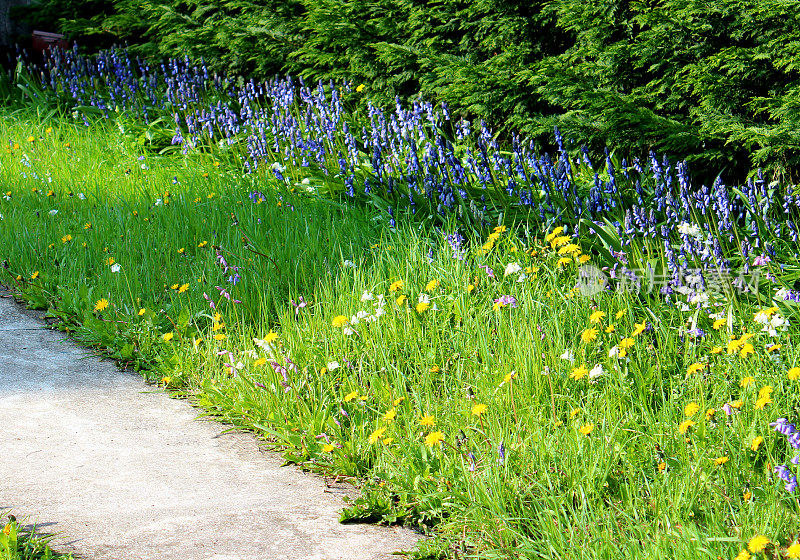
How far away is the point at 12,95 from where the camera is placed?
8414 mm

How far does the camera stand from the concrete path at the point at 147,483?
2.14 meters

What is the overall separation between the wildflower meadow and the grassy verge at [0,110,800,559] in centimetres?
1

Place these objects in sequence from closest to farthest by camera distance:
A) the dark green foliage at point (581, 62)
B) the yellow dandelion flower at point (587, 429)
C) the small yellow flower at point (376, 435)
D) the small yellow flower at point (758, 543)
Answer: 1. the small yellow flower at point (758, 543)
2. the yellow dandelion flower at point (587, 429)
3. the small yellow flower at point (376, 435)
4. the dark green foliage at point (581, 62)

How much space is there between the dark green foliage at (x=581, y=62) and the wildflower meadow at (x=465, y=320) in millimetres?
283

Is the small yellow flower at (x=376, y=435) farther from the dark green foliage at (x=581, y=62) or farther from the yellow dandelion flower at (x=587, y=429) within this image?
the dark green foliage at (x=581, y=62)

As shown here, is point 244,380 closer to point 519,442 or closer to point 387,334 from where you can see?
point 387,334

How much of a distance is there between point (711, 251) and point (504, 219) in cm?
120

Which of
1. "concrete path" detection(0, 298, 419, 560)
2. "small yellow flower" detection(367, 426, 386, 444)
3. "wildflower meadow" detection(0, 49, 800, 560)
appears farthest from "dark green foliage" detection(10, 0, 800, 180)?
"concrete path" detection(0, 298, 419, 560)

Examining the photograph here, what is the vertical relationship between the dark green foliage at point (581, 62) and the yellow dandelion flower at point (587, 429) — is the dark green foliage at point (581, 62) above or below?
above

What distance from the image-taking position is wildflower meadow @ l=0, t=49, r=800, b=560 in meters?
2.13

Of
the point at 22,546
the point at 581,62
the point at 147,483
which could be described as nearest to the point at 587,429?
the point at 147,483

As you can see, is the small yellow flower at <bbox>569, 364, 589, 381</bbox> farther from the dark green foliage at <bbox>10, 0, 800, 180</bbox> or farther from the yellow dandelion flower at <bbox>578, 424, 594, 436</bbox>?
the dark green foliage at <bbox>10, 0, 800, 180</bbox>

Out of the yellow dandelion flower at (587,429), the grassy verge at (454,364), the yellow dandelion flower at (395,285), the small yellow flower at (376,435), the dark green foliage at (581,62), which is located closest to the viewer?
the grassy verge at (454,364)

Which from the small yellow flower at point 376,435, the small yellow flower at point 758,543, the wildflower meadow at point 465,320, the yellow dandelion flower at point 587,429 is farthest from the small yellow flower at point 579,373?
the small yellow flower at point 758,543
